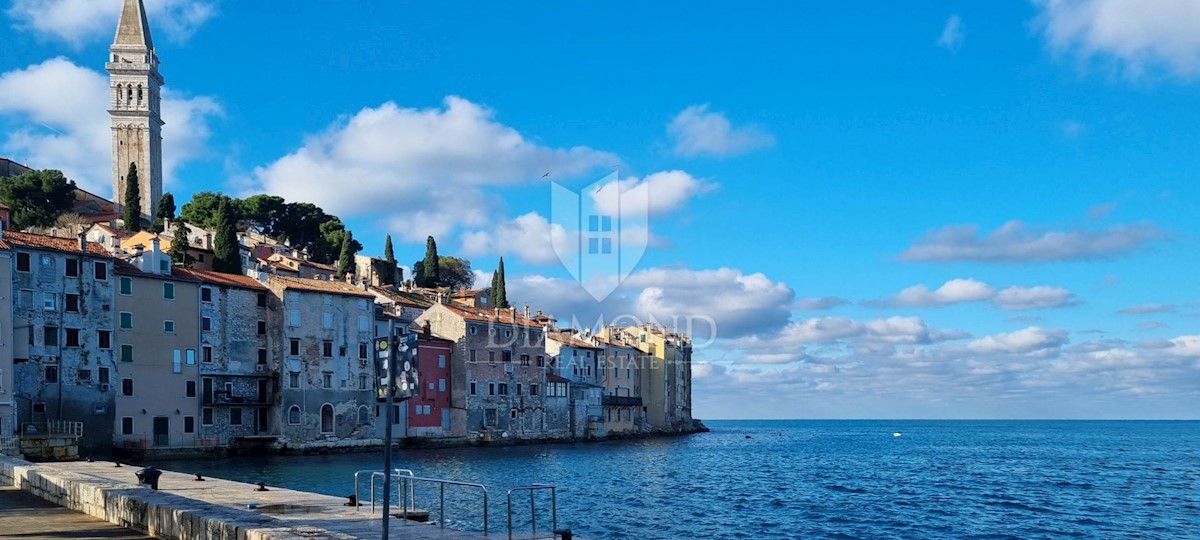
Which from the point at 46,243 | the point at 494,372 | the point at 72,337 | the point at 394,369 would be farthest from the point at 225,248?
the point at 394,369

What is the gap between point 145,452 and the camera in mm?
52219

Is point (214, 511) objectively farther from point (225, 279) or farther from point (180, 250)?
point (180, 250)

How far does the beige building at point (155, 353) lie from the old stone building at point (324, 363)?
5.48 metres

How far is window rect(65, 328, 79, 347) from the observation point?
50.2m

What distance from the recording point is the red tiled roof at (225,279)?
5719 centimetres

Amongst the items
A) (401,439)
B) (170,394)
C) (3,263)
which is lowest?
(401,439)

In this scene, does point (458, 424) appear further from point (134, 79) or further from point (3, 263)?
point (134, 79)

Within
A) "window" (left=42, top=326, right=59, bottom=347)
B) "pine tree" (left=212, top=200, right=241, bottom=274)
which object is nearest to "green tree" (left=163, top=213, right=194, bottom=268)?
"pine tree" (left=212, top=200, right=241, bottom=274)

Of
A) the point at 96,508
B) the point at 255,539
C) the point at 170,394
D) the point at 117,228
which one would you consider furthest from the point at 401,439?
the point at 255,539

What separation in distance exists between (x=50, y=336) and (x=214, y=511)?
41465 millimetres

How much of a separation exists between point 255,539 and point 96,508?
603cm

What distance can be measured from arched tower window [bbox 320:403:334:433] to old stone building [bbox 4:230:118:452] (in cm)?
1271

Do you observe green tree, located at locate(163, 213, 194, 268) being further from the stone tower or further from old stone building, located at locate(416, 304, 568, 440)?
the stone tower

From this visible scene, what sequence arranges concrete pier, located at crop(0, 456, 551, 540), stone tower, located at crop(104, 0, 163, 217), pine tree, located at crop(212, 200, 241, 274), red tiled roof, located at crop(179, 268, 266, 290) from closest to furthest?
concrete pier, located at crop(0, 456, 551, 540) → red tiled roof, located at crop(179, 268, 266, 290) → pine tree, located at crop(212, 200, 241, 274) → stone tower, located at crop(104, 0, 163, 217)
